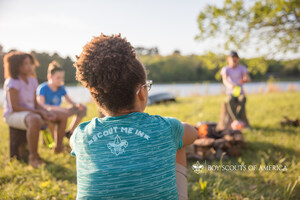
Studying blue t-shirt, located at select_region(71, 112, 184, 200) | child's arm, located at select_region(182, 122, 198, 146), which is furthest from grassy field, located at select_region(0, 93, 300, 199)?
blue t-shirt, located at select_region(71, 112, 184, 200)

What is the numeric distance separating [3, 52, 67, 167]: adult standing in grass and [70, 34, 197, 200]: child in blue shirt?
2401 mm

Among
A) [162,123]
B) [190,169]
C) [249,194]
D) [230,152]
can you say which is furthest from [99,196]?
[230,152]

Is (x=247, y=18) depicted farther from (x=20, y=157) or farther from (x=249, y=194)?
(x=20, y=157)

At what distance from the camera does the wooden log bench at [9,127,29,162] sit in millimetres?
3502

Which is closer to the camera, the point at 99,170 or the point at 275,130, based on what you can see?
the point at 99,170

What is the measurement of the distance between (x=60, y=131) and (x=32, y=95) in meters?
0.73

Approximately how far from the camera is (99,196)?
115 cm

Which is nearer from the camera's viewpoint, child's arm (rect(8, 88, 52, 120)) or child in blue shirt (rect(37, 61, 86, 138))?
child's arm (rect(8, 88, 52, 120))

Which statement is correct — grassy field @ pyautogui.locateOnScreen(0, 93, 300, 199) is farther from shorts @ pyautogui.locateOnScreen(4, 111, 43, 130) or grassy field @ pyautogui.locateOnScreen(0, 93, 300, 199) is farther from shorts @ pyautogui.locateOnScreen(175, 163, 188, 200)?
shorts @ pyautogui.locateOnScreen(175, 163, 188, 200)

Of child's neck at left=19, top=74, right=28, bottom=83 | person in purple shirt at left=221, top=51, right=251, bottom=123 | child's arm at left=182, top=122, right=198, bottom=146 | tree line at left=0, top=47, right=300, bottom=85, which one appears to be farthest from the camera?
person in purple shirt at left=221, top=51, right=251, bottom=123

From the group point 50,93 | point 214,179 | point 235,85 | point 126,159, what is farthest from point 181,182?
point 235,85

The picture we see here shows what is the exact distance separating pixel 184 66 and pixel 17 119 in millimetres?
26214

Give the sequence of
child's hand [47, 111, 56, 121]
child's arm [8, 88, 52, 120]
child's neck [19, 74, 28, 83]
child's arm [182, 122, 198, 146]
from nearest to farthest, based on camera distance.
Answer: child's arm [182, 122, 198, 146] → child's arm [8, 88, 52, 120] → child's neck [19, 74, 28, 83] → child's hand [47, 111, 56, 121]

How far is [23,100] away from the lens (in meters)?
3.53
